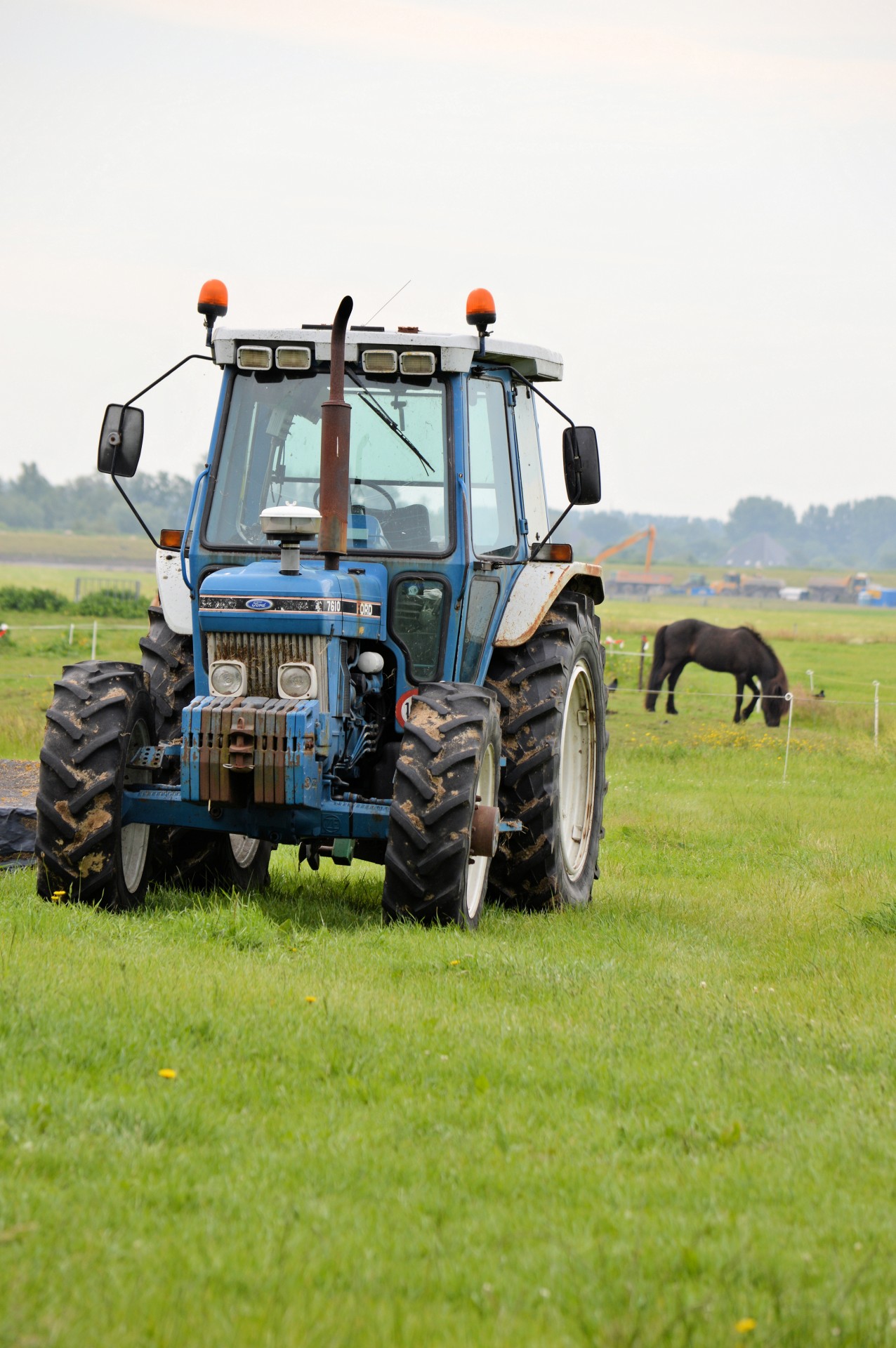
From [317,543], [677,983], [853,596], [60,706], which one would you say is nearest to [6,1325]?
[677,983]

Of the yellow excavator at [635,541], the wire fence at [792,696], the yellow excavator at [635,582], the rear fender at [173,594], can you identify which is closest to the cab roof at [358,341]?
the rear fender at [173,594]

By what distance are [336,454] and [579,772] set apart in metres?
3.05

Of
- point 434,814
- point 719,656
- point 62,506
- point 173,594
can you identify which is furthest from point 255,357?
point 62,506

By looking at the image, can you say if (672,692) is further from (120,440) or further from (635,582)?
(635,582)

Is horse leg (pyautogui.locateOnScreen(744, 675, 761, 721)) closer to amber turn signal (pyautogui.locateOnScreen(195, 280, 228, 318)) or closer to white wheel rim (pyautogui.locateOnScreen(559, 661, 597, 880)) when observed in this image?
white wheel rim (pyautogui.locateOnScreen(559, 661, 597, 880))

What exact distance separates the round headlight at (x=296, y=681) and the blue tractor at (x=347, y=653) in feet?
0.04

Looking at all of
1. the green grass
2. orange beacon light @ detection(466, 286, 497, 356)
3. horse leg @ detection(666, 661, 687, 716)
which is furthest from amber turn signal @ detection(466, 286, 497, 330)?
the green grass

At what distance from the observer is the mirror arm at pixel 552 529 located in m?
7.80

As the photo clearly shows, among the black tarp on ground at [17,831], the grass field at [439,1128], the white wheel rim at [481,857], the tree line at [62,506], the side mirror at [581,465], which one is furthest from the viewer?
the tree line at [62,506]

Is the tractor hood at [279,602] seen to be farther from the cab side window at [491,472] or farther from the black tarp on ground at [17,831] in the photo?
the black tarp on ground at [17,831]

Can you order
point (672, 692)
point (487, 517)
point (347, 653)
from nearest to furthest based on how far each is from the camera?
point (347, 653)
point (487, 517)
point (672, 692)

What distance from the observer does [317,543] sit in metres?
7.31

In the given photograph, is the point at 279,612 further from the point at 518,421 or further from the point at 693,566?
the point at 693,566

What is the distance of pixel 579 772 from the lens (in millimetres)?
9094
